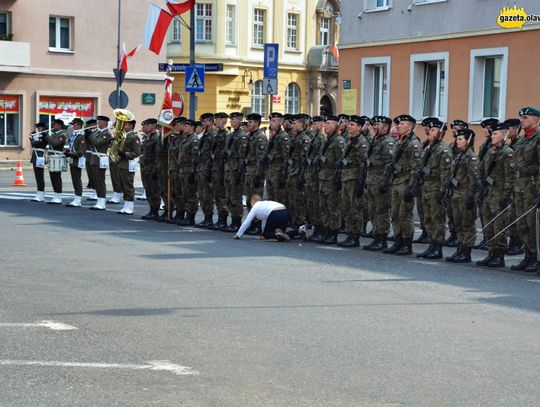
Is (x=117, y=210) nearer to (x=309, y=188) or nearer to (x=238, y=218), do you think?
(x=238, y=218)

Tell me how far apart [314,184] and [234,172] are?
2.01 meters

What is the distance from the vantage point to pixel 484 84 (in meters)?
28.7

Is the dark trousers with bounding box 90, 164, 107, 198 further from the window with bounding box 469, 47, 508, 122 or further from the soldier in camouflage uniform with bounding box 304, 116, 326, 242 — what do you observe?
the window with bounding box 469, 47, 508, 122

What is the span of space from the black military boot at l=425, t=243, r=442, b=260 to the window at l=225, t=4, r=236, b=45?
157ft

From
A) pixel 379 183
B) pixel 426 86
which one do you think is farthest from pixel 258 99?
pixel 379 183

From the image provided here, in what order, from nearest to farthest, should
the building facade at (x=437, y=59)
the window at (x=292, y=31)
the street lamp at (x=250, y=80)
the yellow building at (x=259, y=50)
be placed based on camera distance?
1. the building facade at (x=437, y=59)
2. the yellow building at (x=259, y=50)
3. the street lamp at (x=250, y=80)
4. the window at (x=292, y=31)

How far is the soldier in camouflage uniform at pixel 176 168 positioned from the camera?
22516mm

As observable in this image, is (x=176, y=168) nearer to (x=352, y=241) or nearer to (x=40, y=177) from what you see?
(x=352, y=241)

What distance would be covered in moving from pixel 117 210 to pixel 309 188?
258 inches

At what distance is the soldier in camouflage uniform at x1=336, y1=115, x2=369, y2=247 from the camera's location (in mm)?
18609

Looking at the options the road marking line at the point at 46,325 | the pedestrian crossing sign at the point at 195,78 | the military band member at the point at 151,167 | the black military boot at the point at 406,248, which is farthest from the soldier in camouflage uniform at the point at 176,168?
the road marking line at the point at 46,325

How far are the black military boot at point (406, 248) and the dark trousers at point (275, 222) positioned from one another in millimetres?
2116

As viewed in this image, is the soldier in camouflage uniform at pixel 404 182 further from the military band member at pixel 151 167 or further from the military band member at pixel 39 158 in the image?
the military band member at pixel 39 158

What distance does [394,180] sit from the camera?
17.8 meters
